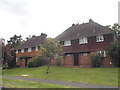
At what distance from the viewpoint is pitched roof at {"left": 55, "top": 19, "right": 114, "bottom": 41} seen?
26769 millimetres

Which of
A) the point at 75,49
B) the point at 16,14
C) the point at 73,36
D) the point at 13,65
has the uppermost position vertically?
the point at 16,14

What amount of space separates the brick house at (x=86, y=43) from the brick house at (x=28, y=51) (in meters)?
8.07

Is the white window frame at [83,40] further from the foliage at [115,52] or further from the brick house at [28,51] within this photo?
the brick house at [28,51]

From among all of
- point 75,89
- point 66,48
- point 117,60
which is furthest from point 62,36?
point 75,89

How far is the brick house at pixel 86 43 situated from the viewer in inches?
1020

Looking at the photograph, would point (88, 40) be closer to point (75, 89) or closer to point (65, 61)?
point (65, 61)

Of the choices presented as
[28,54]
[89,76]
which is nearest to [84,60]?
[89,76]

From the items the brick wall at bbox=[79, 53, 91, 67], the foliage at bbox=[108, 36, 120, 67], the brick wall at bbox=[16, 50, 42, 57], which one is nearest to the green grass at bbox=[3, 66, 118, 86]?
the foliage at bbox=[108, 36, 120, 67]

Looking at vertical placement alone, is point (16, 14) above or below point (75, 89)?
above

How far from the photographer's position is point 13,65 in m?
40.6

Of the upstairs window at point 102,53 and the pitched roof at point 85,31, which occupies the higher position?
the pitched roof at point 85,31

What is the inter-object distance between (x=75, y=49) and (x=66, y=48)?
217 centimetres

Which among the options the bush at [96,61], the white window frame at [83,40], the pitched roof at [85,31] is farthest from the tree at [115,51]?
the white window frame at [83,40]

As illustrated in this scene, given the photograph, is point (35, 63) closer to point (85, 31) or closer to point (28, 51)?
point (28, 51)
